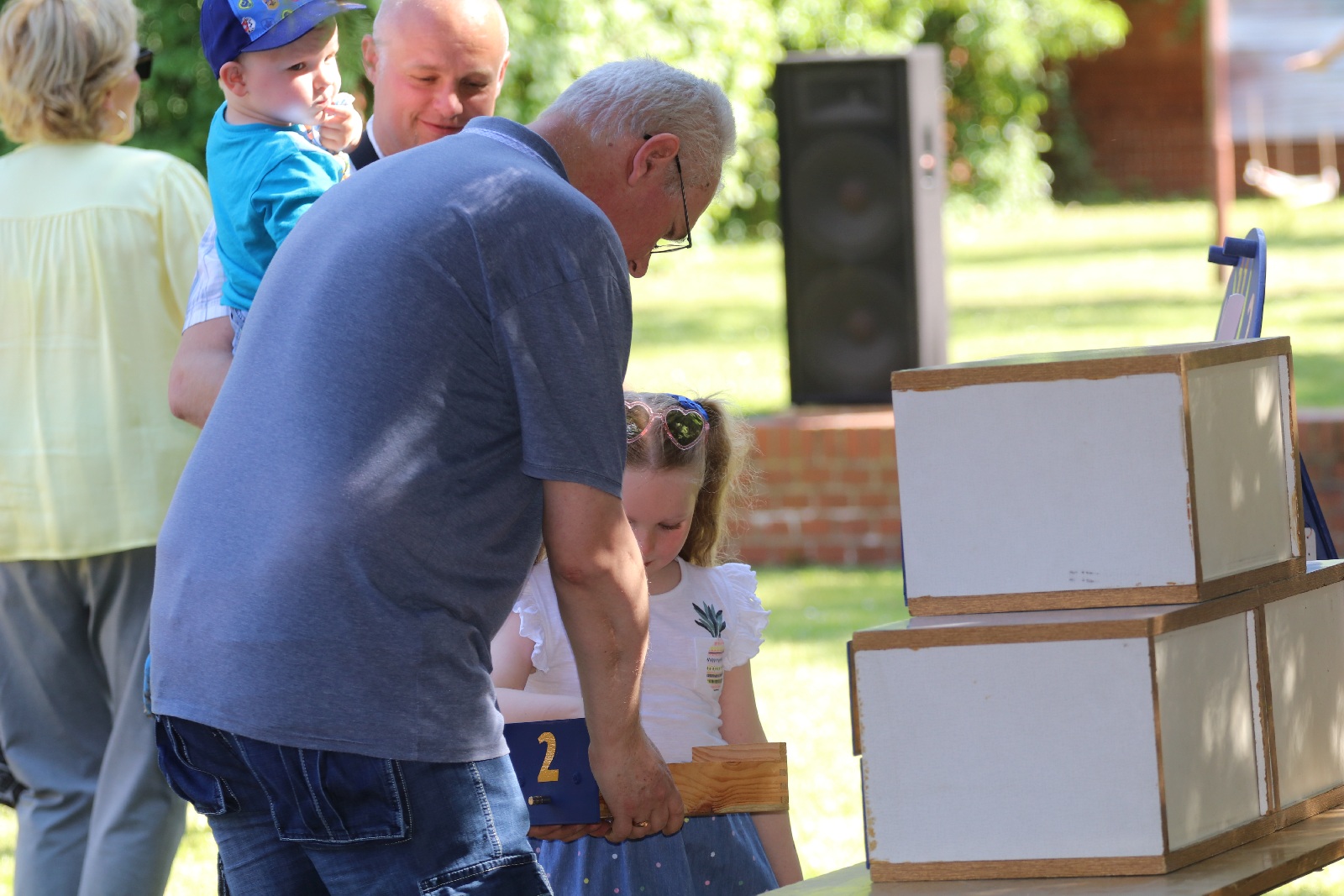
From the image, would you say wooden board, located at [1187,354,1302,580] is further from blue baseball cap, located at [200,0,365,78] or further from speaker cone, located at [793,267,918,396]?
speaker cone, located at [793,267,918,396]

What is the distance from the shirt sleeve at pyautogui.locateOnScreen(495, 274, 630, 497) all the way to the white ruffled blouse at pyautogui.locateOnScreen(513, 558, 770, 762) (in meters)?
0.79

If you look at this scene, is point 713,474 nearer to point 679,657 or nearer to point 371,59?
point 679,657

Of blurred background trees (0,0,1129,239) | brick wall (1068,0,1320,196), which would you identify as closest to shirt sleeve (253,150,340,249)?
blurred background trees (0,0,1129,239)

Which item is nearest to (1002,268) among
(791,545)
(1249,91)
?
(1249,91)

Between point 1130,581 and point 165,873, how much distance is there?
6.24 ft

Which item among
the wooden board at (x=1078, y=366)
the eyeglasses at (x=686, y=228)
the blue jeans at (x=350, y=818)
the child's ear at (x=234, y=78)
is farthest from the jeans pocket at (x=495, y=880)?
the child's ear at (x=234, y=78)

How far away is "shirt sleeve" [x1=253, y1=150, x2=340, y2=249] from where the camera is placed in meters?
2.47

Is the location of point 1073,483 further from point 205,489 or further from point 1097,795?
point 205,489

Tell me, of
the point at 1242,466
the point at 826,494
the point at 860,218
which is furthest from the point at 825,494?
the point at 1242,466

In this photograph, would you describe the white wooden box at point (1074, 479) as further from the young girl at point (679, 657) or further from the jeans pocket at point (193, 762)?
the jeans pocket at point (193, 762)

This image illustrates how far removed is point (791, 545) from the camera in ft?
24.6

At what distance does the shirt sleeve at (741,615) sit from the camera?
2.72 m

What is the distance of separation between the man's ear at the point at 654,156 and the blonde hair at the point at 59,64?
1377mm

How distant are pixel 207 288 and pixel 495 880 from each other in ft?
3.94
